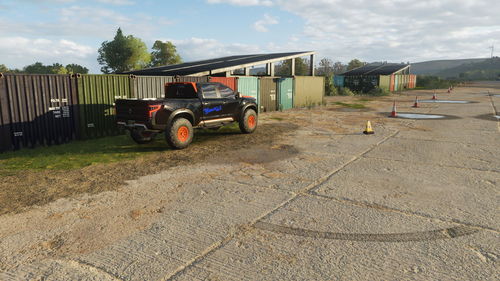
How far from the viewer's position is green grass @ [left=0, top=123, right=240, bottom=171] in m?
7.37

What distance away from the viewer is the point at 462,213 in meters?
4.75

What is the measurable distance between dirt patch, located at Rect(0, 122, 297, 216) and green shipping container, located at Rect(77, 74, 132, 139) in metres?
3.33

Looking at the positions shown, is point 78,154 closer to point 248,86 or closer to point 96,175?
point 96,175

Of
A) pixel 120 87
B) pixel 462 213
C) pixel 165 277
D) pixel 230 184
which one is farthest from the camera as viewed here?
pixel 120 87

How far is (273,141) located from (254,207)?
17.8 ft

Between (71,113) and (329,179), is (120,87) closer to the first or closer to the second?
(71,113)

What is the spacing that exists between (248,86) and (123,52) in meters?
65.0

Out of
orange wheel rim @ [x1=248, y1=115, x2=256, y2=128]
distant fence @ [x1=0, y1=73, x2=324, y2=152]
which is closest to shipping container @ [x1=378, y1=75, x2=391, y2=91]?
orange wheel rim @ [x1=248, y1=115, x2=256, y2=128]

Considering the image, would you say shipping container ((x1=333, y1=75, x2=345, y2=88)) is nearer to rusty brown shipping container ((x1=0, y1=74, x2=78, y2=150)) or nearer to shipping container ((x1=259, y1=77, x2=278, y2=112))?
shipping container ((x1=259, y1=77, x2=278, y2=112))

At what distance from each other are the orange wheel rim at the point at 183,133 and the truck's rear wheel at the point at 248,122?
2434 millimetres

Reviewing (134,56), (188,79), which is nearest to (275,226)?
(188,79)

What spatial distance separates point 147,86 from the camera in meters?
12.3

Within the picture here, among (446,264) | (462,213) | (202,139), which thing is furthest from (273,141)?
(446,264)

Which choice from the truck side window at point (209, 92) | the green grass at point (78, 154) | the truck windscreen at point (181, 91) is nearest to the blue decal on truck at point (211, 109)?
the truck side window at point (209, 92)
